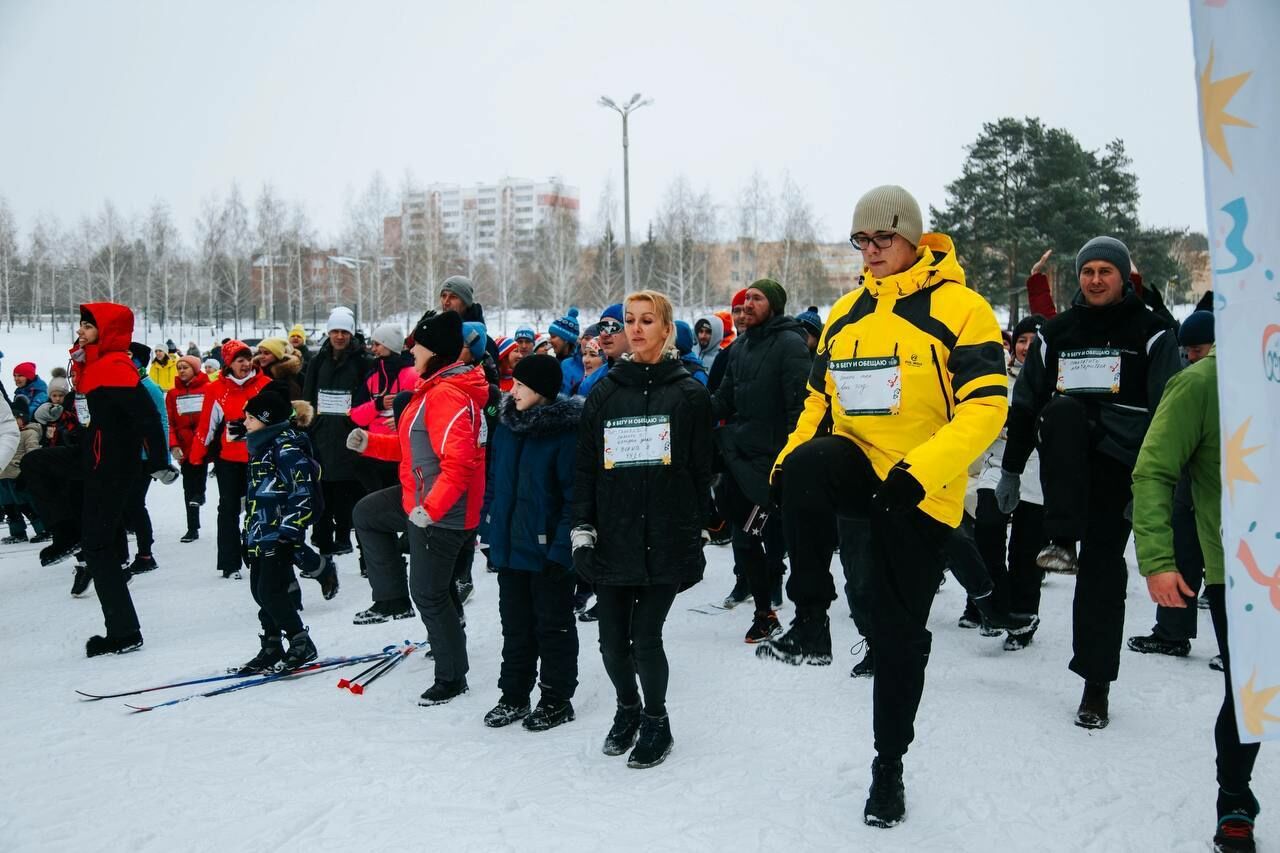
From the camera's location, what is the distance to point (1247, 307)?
2.10 m

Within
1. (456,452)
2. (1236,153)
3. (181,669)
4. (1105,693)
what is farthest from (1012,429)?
(181,669)

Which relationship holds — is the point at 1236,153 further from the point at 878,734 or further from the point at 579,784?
the point at 579,784

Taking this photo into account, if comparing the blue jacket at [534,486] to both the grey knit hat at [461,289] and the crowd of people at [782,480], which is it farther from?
the grey knit hat at [461,289]

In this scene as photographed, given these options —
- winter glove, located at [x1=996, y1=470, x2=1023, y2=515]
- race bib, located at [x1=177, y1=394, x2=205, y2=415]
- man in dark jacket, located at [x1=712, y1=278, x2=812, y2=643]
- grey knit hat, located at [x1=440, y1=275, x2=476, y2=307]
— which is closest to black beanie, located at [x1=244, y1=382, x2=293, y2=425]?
grey knit hat, located at [x1=440, y1=275, x2=476, y2=307]

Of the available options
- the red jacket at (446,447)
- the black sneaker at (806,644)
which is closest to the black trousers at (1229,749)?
the black sneaker at (806,644)

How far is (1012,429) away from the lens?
4.45 m

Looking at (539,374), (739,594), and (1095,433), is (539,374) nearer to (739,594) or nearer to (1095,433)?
(1095,433)

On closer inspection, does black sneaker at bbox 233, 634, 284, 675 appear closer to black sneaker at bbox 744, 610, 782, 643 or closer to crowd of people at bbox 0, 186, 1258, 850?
crowd of people at bbox 0, 186, 1258, 850

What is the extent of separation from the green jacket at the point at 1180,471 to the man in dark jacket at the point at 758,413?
8.51 ft

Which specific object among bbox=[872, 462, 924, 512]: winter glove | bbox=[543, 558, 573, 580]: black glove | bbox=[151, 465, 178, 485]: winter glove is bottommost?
bbox=[543, 558, 573, 580]: black glove

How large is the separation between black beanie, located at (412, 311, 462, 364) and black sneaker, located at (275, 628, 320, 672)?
200 centimetres

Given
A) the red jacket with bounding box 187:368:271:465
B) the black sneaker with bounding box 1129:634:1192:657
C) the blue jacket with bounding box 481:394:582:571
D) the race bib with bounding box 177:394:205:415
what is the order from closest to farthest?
the blue jacket with bounding box 481:394:582:571
the black sneaker with bounding box 1129:634:1192:657
the red jacket with bounding box 187:368:271:465
the race bib with bounding box 177:394:205:415

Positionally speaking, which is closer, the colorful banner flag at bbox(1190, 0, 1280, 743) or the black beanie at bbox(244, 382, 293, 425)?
the colorful banner flag at bbox(1190, 0, 1280, 743)

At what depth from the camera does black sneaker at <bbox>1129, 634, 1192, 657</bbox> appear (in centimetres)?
537
